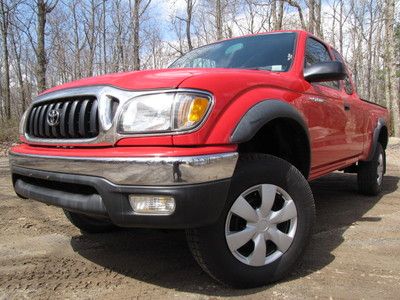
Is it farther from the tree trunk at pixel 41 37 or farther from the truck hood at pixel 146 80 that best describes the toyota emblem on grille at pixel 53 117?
the tree trunk at pixel 41 37

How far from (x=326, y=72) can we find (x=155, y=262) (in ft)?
6.38

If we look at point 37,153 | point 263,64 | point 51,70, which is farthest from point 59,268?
point 51,70

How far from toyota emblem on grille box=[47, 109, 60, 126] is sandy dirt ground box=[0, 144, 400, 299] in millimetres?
1026

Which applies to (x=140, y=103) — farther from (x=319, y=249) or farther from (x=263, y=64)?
(x=319, y=249)

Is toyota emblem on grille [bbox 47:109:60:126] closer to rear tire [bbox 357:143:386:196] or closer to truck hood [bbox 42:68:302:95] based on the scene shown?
truck hood [bbox 42:68:302:95]

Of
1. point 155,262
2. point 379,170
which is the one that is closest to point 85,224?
point 155,262

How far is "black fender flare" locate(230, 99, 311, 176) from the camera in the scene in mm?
2451

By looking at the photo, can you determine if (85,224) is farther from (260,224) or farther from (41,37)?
(41,37)

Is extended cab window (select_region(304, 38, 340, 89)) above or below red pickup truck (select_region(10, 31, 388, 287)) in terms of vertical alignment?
above

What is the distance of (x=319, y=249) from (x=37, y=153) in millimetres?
2222

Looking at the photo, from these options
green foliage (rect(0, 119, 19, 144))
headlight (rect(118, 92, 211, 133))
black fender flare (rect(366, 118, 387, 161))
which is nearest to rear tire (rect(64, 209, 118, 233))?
headlight (rect(118, 92, 211, 133))

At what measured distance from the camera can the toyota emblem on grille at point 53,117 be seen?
2.69 m

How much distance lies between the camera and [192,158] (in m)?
2.19

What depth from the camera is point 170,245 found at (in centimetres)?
352
